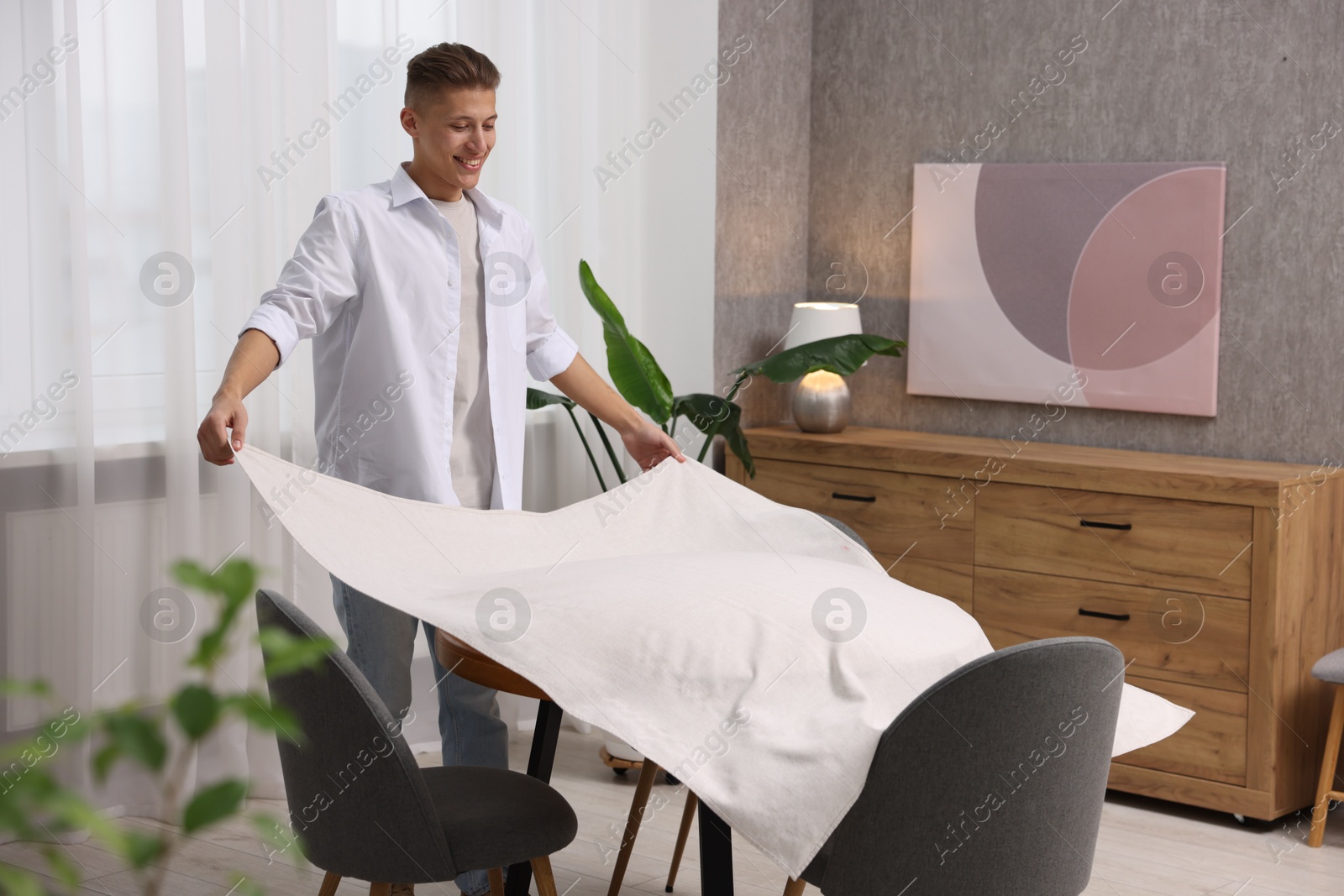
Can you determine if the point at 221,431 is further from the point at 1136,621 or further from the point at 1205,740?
the point at 1205,740

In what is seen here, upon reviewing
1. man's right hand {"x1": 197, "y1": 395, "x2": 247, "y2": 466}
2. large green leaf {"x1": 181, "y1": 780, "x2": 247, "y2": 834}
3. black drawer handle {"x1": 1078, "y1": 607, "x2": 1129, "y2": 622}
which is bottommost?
black drawer handle {"x1": 1078, "y1": 607, "x2": 1129, "y2": 622}

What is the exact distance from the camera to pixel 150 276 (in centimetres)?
296

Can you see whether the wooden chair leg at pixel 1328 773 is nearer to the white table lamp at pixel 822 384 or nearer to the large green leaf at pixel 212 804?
the white table lamp at pixel 822 384

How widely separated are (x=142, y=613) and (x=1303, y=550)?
2774 mm

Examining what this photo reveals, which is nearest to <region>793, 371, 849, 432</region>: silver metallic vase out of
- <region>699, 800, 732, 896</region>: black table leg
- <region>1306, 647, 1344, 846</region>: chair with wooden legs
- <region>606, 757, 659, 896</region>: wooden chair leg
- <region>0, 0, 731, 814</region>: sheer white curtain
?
<region>0, 0, 731, 814</region>: sheer white curtain

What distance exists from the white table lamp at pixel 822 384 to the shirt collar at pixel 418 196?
1.65 meters

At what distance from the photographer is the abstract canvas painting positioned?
11.8 feet

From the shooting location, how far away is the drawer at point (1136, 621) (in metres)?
3.18

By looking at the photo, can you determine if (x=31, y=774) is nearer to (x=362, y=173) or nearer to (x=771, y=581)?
(x=771, y=581)

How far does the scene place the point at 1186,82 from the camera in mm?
3609

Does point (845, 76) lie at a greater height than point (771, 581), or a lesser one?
greater

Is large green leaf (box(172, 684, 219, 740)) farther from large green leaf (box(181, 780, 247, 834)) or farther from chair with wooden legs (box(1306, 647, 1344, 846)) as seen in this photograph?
chair with wooden legs (box(1306, 647, 1344, 846))

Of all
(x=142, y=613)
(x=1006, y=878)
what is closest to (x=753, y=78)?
(x=142, y=613)

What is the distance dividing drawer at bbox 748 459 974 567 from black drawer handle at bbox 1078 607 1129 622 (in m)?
0.34
